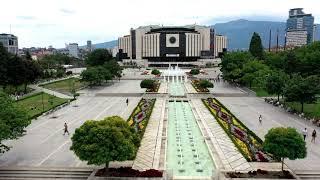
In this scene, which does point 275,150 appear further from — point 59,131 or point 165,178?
point 59,131

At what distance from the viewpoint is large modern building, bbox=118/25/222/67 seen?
6033 inches

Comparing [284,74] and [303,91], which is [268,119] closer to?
[303,91]

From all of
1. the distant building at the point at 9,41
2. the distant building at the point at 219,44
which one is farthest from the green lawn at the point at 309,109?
the distant building at the point at 9,41

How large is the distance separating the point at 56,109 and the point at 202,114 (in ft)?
58.7

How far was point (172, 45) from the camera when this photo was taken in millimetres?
154125

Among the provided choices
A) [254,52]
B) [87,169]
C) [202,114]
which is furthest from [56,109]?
[254,52]

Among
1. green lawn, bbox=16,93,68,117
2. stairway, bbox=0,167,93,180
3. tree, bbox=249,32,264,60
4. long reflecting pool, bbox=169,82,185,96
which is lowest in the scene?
stairway, bbox=0,167,93,180

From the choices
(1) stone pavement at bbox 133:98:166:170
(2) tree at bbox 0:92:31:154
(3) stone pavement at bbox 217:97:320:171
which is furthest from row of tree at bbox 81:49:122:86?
(2) tree at bbox 0:92:31:154

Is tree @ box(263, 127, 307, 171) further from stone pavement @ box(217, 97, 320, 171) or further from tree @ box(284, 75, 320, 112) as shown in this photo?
tree @ box(284, 75, 320, 112)

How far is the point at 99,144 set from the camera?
21547mm

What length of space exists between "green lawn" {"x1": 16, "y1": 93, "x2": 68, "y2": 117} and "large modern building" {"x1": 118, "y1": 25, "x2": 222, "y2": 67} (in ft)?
315

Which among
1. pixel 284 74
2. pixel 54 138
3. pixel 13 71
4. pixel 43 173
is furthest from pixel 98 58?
pixel 43 173

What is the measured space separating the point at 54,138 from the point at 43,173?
31.3ft

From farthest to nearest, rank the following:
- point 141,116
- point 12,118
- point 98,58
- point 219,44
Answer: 1. point 219,44
2. point 98,58
3. point 141,116
4. point 12,118
